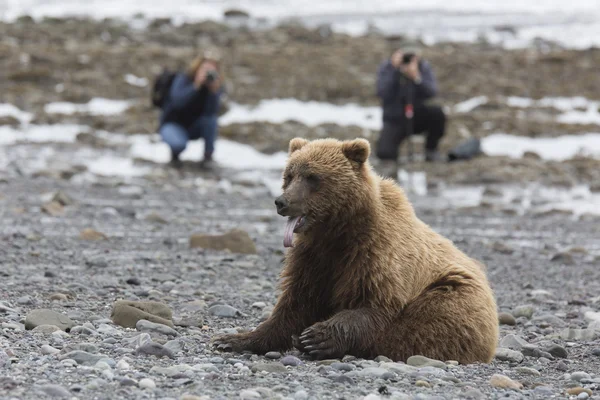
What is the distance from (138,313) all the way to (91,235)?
3.57 metres

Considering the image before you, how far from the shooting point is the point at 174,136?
14828 millimetres

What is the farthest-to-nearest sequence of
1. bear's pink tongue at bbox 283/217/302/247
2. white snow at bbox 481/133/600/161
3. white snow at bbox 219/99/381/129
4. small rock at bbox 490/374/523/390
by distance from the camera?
1. white snow at bbox 219/99/381/129
2. white snow at bbox 481/133/600/161
3. bear's pink tongue at bbox 283/217/302/247
4. small rock at bbox 490/374/523/390

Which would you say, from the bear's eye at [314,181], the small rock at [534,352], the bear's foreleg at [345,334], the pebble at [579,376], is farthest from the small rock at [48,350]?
the small rock at [534,352]

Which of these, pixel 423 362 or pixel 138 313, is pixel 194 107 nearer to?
pixel 138 313

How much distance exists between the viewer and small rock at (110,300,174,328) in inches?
217

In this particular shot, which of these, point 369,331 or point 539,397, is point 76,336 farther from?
point 539,397

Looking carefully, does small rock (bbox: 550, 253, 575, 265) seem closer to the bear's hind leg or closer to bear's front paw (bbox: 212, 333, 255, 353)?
the bear's hind leg

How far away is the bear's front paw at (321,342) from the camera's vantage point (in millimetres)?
4906

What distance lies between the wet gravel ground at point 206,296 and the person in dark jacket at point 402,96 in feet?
5.67

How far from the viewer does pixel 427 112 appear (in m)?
14.8

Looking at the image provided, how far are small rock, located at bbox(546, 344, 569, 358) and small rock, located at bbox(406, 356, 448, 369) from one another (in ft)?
3.40

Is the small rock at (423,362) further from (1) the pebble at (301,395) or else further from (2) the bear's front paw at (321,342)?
(1) the pebble at (301,395)

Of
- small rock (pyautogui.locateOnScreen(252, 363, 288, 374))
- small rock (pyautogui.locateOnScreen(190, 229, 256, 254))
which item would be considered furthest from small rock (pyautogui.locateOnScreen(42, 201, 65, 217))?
small rock (pyautogui.locateOnScreen(252, 363, 288, 374))

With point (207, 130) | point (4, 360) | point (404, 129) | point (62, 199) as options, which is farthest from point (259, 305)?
point (207, 130)
